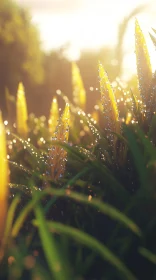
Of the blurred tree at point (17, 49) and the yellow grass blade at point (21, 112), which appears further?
the blurred tree at point (17, 49)

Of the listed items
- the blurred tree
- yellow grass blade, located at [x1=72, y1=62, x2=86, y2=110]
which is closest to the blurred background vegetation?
the blurred tree

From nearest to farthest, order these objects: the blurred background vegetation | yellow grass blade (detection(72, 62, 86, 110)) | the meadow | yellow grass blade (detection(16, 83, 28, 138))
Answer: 1. the meadow
2. yellow grass blade (detection(16, 83, 28, 138))
3. yellow grass blade (detection(72, 62, 86, 110))
4. the blurred background vegetation

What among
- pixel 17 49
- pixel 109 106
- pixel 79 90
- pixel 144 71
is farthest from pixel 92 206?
pixel 17 49

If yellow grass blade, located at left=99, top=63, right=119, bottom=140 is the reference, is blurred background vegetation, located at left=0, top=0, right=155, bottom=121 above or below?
above

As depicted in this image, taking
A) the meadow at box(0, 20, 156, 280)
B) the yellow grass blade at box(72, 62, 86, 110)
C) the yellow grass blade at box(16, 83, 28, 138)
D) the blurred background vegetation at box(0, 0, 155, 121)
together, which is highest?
the blurred background vegetation at box(0, 0, 155, 121)

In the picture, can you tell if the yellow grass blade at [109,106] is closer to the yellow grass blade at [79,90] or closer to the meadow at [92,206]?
the meadow at [92,206]

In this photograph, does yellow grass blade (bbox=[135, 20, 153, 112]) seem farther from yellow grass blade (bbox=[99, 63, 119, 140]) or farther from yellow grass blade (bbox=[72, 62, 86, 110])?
yellow grass blade (bbox=[72, 62, 86, 110])

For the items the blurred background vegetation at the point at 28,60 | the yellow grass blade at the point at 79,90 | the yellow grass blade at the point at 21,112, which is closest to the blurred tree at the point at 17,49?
the blurred background vegetation at the point at 28,60
